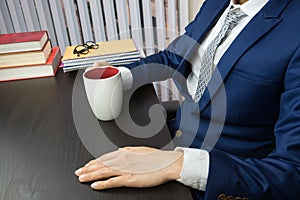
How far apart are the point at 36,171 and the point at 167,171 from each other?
0.28 m

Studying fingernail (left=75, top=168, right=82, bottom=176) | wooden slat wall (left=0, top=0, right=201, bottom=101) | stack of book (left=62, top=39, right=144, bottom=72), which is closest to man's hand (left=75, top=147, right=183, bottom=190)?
fingernail (left=75, top=168, right=82, bottom=176)

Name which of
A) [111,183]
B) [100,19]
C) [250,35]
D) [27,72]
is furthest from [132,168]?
[100,19]

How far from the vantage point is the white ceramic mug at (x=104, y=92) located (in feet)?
2.51

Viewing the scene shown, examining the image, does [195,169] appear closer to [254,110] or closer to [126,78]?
[254,110]

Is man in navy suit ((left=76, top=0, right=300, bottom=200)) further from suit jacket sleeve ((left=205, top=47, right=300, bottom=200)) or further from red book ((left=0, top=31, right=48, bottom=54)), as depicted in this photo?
red book ((left=0, top=31, right=48, bottom=54))

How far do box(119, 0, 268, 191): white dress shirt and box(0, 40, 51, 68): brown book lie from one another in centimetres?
32

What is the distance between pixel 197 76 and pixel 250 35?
303 mm

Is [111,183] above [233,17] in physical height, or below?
below

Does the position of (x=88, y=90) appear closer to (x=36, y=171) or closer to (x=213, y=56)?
(x=36, y=171)

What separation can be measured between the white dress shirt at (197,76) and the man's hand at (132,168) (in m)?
0.02

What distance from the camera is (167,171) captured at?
61 cm

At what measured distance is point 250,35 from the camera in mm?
779

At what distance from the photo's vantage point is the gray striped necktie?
902 millimetres

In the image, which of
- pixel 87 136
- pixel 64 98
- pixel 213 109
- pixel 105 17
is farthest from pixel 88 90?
pixel 105 17
